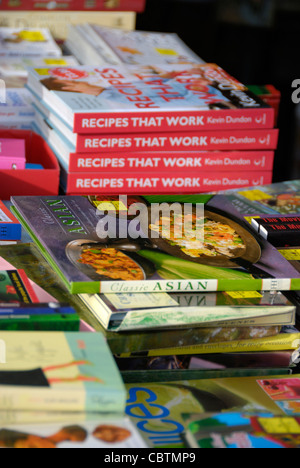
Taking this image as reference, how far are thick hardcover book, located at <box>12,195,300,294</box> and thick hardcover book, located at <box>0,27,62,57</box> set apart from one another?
3.37ft

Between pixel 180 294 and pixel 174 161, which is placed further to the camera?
pixel 174 161

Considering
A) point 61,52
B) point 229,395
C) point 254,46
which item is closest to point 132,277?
point 229,395

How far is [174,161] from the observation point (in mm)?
1777

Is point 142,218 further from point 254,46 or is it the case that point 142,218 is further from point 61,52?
point 254,46

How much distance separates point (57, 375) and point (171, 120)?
3.11 feet

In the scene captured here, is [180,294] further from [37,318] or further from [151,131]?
[151,131]

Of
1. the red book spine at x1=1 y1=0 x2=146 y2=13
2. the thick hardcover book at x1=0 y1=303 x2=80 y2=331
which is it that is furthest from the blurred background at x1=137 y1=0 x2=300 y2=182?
the thick hardcover book at x1=0 y1=303 x2=80 y2=331

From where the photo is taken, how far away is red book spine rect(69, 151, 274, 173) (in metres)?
1.72

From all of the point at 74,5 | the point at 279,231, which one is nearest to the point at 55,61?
the point at 74,5

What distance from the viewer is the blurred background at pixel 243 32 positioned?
3908 mm

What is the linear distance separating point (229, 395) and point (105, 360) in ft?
0.94

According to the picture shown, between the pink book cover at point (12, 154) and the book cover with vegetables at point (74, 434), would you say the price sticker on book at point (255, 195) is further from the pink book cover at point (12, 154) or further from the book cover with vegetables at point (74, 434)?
the book cover with vegetables at point (74, 434)

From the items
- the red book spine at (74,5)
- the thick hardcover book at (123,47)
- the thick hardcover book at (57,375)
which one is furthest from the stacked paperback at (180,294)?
the red book spine at (74,5)

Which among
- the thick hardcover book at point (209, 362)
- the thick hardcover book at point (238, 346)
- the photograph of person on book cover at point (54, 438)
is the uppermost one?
the photograph of person on book cover at point (54, 438)
